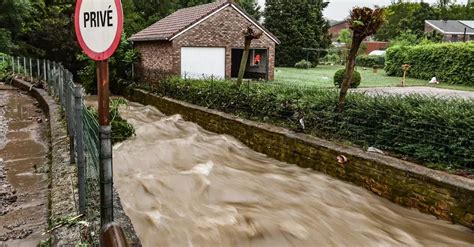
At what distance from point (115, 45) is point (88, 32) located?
0.28 metres

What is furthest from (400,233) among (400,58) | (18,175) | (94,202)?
(400,58)

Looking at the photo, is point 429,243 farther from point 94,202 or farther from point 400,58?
point 400,58

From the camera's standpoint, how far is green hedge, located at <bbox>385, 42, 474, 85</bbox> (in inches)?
1077

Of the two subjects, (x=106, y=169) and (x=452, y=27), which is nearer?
(x=106, y=169)

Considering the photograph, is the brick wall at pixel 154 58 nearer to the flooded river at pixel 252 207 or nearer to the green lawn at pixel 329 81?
the green lawn at pixel 329 81

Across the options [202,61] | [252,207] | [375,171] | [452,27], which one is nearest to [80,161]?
[252,207]

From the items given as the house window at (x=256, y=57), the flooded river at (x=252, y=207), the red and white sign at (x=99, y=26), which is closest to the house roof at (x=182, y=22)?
the house window at (x=256, y=57)

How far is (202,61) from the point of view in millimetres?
23438

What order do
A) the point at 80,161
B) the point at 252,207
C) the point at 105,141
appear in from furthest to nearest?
1. the point at 252,207
2. the point at 80,161
3. the point at 105,141

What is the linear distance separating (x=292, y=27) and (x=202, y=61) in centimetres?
2150

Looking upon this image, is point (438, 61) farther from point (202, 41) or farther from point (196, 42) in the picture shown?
point (196, 42)

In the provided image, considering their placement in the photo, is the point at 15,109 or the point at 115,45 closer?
the point at 115,45

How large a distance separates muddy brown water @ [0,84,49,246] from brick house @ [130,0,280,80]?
12.0 meters

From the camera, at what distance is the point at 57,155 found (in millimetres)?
6391
